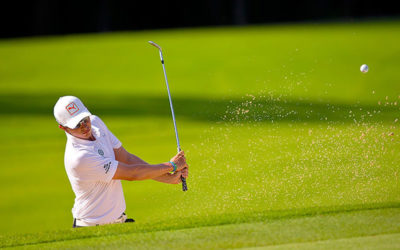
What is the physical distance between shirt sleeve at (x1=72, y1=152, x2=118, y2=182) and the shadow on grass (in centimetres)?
454

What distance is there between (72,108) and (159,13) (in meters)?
20.6

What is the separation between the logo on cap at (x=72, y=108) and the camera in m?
3.83

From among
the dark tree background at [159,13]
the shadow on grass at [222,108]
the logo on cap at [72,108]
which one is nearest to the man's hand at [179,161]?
the logo on cap at [72,108]

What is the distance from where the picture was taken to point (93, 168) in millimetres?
3863

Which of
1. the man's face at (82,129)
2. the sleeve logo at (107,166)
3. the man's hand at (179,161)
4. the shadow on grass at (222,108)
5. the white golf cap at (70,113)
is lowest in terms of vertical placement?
the shadow on grass at (222,108)

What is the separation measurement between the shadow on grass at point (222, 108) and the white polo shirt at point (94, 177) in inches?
170

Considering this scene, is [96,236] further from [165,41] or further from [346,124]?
A: [165,41]

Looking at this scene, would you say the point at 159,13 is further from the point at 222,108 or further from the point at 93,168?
the point at 93,168

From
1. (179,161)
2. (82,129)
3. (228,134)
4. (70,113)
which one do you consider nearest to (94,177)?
(82,129)

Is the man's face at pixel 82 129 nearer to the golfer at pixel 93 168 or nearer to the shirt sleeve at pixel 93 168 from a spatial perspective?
the golfer at pixel 93 168

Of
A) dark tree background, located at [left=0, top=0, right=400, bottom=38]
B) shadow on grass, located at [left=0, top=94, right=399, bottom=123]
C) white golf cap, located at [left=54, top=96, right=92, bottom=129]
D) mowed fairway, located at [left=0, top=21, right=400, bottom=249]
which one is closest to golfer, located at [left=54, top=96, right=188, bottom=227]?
white golf cap, located at [left=54, top=96, right=92, bottom=129]

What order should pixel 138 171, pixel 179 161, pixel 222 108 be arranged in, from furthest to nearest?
pixel 222 108 < pixel 179 161 < pixel 138 171

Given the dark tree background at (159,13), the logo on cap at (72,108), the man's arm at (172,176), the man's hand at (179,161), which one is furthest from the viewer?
the dark tree background at (159,13)

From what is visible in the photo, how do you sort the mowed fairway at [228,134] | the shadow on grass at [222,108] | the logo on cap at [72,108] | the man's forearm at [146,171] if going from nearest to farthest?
1. the logo on cap at [72,108]
2. the mowed fairway at [228,134]
3. the man's forearm at [146,171]
4. the shadow on grass at [222,108]
